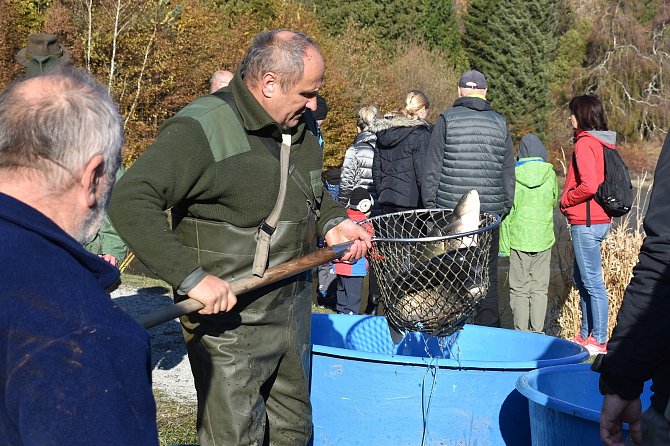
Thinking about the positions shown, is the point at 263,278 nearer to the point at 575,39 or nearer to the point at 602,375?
the point at 602,375

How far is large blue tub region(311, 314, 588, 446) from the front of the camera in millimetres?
4766

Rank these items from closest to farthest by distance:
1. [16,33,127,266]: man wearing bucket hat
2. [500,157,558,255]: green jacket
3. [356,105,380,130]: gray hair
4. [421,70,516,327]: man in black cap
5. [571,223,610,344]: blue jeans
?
1. [16,33,127,266]: man wearing bucket hat
2. [421,70,516,327]: man in black cap
3. [571,223,610,344]: blue jeans
4. [500,157,558,255]: green jacket
5. [356,105,380,130]: gray hair

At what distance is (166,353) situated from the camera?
7.39 meters

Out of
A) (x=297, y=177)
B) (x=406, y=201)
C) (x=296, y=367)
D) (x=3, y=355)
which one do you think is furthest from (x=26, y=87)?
(x=406, y=201)

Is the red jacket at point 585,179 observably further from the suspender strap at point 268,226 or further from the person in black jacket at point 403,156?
the suspender strap at point 268,226

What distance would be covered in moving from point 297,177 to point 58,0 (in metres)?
21.5

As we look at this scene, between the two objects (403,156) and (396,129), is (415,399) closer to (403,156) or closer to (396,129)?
(403,156)

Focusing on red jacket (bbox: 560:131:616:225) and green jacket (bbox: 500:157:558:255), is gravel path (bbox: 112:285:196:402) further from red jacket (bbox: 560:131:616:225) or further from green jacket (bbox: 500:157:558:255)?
red jacket (bbox: 560:131:616:225)

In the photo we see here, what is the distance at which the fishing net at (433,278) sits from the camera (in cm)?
469

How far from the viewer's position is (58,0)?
23734 mm

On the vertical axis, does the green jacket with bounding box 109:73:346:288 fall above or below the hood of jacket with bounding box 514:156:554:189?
above

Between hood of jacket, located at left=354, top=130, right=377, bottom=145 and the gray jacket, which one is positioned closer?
the gray jacket

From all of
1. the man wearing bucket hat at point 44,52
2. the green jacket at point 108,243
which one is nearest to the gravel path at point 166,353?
the green jacket at point 108,243

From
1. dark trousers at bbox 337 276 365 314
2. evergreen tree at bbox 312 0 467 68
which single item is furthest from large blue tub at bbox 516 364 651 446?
evergreen tree at bbox 312 0 467 68
